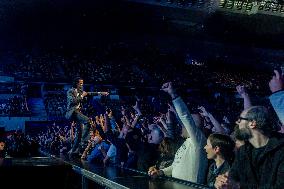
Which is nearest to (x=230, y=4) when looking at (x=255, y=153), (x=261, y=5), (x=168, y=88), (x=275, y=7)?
(x=261, y=5)

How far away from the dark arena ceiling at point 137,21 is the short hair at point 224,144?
1425cm

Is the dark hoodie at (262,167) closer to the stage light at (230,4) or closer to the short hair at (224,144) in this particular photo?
the short hair at (224,144)

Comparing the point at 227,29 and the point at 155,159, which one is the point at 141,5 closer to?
the point at 227,29

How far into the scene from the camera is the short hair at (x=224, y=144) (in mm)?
3051

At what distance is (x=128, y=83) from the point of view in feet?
74.9

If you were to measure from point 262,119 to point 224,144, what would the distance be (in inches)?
28.1

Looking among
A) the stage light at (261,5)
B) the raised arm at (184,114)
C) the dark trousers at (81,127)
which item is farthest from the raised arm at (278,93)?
the stage light at (261,5)

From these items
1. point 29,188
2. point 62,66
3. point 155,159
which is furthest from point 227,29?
point 29,188

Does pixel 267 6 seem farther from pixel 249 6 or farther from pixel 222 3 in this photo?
pixel 222 3

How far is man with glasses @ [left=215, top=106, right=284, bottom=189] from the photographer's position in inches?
89.4

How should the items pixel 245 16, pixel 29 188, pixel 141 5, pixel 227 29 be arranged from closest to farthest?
pixel 29 188 < pixel 141 5 < pixel 245 16 < pixel 227 29

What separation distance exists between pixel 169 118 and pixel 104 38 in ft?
60.5

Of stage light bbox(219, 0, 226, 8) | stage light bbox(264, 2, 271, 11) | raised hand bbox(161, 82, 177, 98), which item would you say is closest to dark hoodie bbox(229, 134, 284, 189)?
raised hand bbox(161, 82, 177, 98)

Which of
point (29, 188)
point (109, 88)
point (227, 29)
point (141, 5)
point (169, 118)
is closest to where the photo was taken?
point (29, 188)
